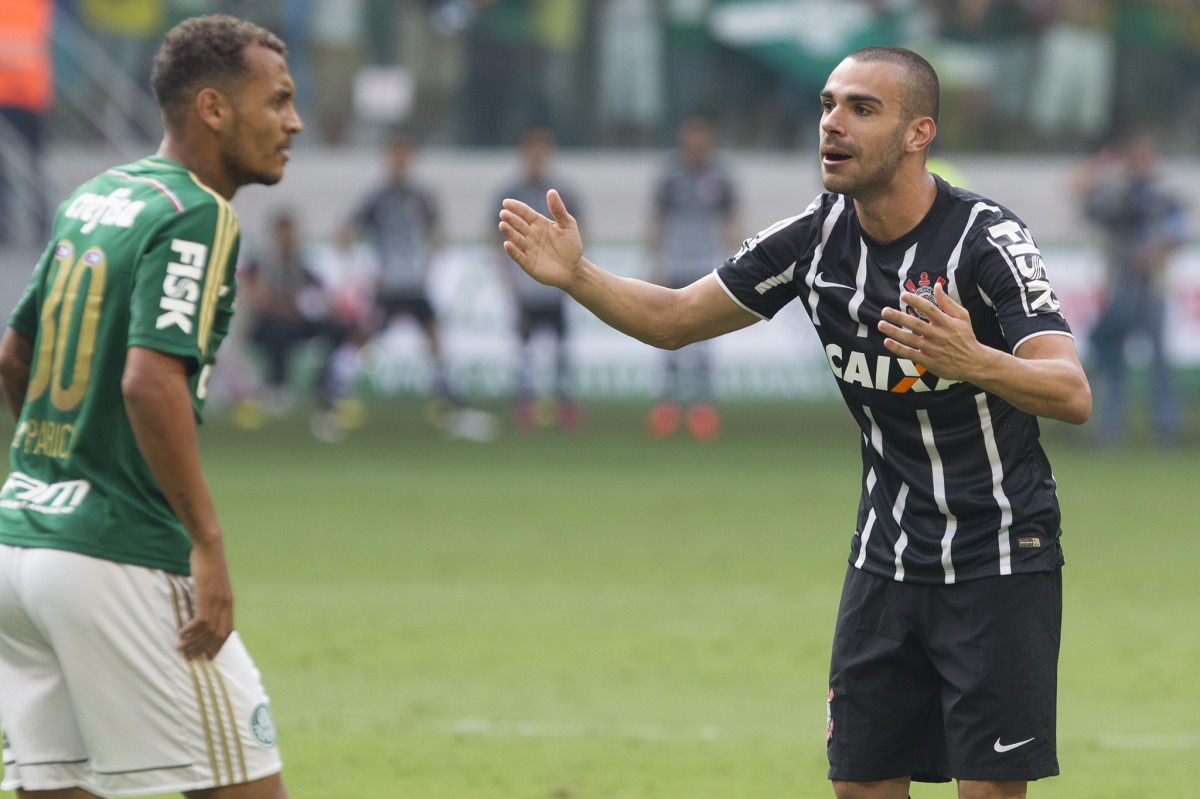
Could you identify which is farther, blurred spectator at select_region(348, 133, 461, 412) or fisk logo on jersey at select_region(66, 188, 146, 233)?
blurred spectator at select_region(348, 133, 461, 412)

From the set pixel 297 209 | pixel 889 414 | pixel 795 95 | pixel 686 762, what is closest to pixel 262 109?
pixel 889 414

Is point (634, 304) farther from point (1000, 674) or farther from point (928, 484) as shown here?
point (1000, 674)

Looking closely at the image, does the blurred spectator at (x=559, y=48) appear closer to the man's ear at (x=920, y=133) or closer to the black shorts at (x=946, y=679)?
the man's ear at (x=920, y=133)

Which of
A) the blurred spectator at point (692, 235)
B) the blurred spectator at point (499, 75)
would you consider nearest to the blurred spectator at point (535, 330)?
the blurred spectator at point (692, 235)

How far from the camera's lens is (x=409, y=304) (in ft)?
56.3

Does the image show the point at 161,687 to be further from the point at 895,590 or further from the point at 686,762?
the point at 686,762

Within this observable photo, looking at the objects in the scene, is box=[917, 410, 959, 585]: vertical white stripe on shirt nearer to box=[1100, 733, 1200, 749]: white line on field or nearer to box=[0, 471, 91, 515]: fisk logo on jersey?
box=[0, 471, 91, 515]: fisk logo on jersey

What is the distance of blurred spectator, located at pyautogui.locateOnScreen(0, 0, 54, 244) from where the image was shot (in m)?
18.3

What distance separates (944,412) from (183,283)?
184 cm

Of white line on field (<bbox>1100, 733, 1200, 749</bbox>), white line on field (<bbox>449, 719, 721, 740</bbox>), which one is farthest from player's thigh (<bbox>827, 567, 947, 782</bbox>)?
white line on field (<bbox>1100, 733, 1200, 749</bbox>)

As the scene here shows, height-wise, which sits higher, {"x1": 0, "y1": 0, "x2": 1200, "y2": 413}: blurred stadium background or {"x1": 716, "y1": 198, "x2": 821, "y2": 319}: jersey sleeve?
{"x1": 0, "y1": 0, "x2": 1200, "y2": 413}: blurred stadium background

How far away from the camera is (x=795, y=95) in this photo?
24.8 metres

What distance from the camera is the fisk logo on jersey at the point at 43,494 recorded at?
3.90 metres

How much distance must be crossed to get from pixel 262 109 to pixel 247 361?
1673cm
